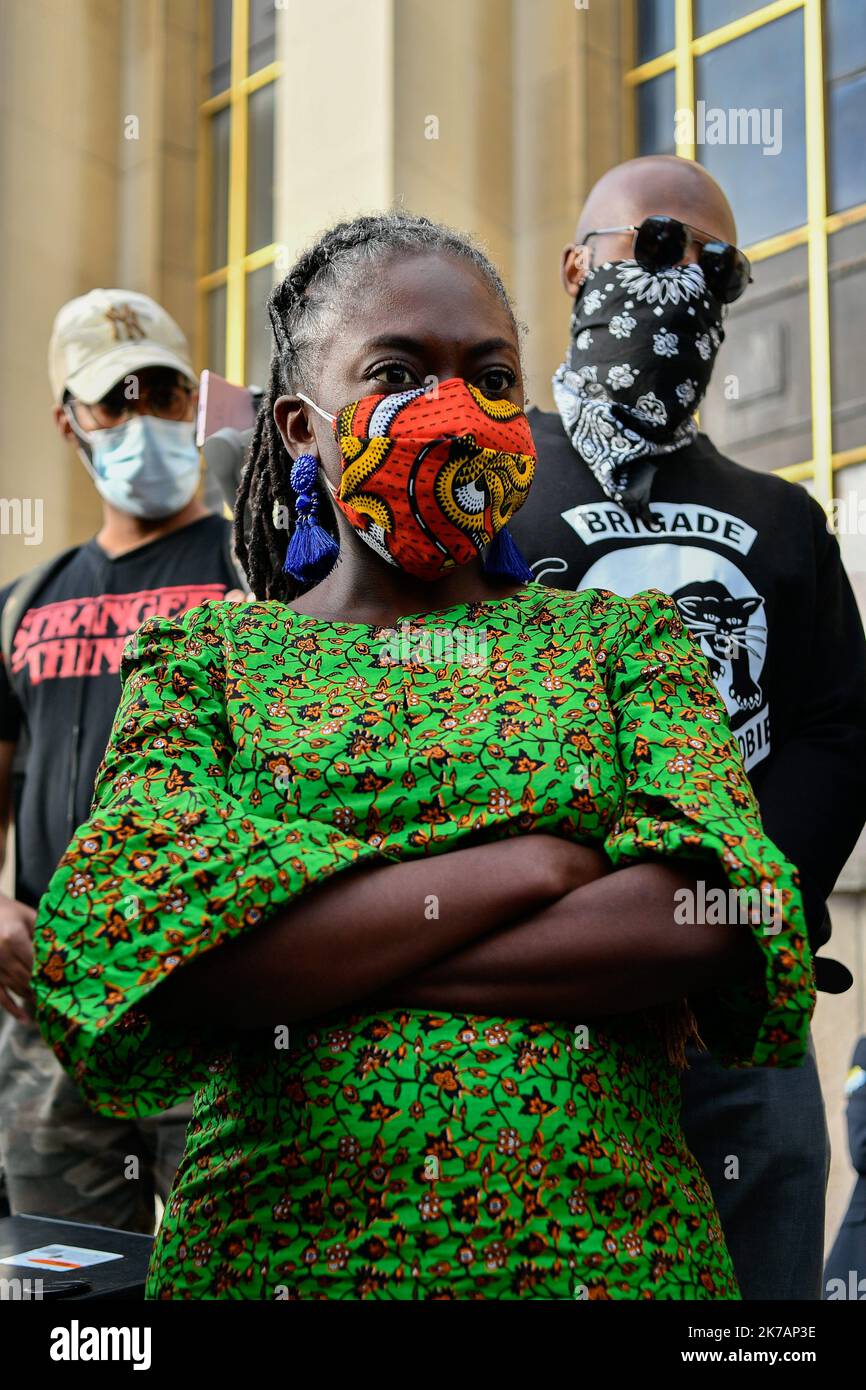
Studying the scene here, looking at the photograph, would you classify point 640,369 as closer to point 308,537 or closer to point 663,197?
point 663,197

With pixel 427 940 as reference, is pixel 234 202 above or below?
above

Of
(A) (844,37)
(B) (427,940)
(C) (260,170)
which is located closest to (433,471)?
(B) (427,940)

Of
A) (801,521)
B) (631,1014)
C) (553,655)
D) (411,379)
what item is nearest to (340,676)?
(553,655)

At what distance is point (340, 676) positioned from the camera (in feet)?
6.92

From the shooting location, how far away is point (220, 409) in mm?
3395

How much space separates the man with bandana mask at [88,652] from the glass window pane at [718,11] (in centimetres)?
348

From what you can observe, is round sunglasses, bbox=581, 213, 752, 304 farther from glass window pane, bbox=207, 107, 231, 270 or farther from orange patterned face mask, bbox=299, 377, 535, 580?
glass window pane, bbox=207, 107, 231, 270

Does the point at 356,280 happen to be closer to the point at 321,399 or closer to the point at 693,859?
the point at 321,399

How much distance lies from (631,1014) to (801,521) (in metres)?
1.31

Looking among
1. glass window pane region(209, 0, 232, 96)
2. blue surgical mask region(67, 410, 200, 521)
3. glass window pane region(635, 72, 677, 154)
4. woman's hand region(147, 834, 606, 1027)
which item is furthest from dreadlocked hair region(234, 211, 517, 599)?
glass window pane region(209, 0, 232, 96)

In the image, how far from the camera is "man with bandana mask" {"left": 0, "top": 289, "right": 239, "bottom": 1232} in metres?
3.84

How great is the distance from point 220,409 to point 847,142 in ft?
13.2

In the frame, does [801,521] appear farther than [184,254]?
No

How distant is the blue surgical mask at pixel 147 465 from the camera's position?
14.1 ft
